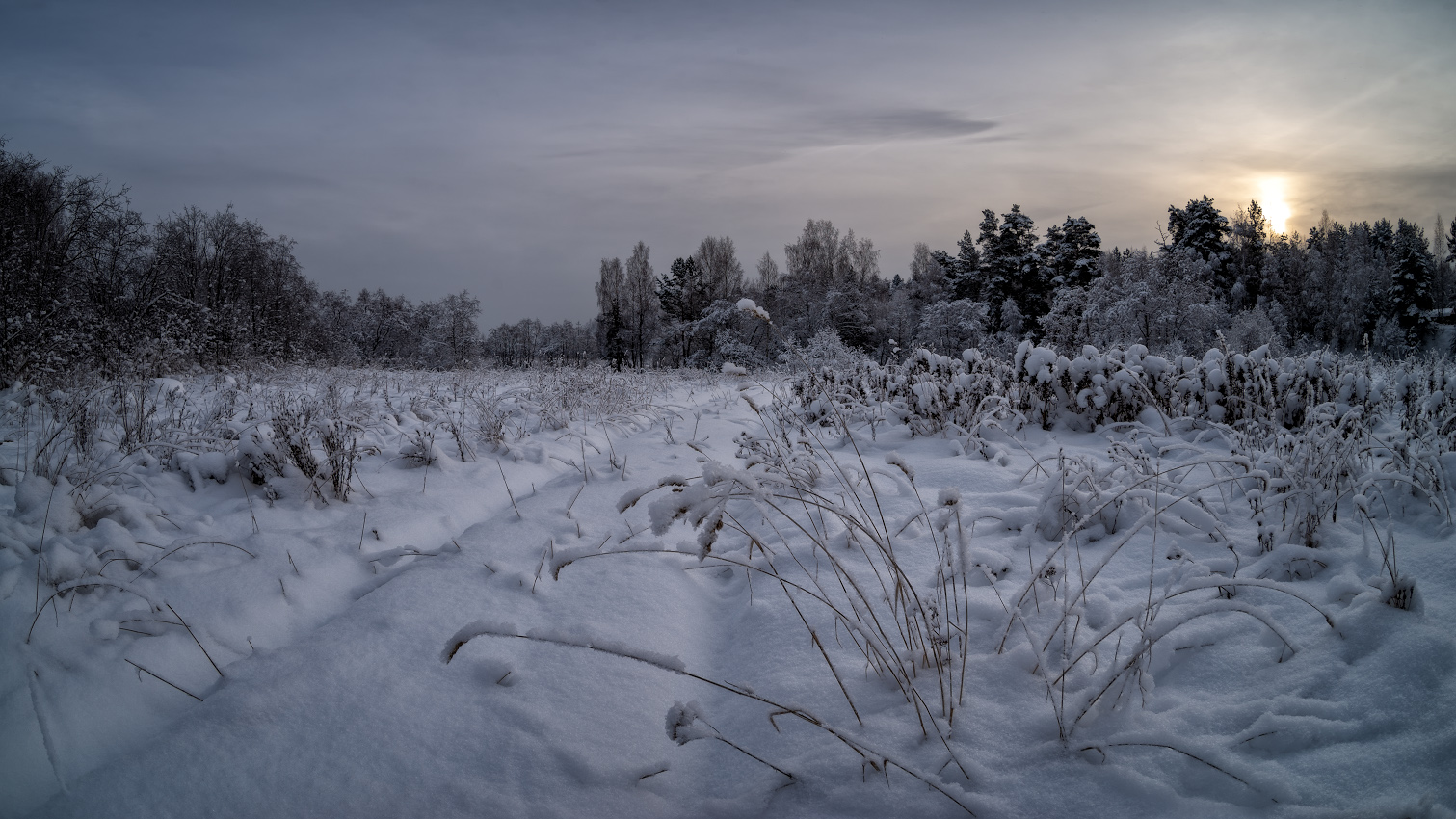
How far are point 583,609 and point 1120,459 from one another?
8.35 ft

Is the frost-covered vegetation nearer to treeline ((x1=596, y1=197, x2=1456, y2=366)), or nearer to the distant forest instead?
the distant forest

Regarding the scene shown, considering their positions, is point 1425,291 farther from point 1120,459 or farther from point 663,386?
point 1120,459

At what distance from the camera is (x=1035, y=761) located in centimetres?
116

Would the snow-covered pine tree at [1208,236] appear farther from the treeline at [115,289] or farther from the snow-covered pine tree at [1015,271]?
the treeline at [115,289]

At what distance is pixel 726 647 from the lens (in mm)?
1931

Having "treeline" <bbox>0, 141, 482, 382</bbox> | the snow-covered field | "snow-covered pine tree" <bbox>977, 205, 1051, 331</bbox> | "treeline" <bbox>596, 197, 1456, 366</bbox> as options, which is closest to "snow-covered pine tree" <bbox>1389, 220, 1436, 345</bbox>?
"treeline" <bbox>596, 197, 1456, 366</bbox>

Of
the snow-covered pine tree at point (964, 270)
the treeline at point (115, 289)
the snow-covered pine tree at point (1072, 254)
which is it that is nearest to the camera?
the treeline at point (115, 289)

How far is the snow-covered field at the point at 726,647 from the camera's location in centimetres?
111

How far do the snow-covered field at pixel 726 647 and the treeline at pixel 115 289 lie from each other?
3.41 meters

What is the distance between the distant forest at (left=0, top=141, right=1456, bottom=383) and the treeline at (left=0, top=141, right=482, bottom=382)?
50 millimetres

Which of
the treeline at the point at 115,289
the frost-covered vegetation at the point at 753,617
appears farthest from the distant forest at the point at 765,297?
the frost-covered vegetation at the point at 753,617

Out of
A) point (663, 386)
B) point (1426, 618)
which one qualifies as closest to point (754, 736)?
point (1426, 618)

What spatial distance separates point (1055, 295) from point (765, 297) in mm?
15896

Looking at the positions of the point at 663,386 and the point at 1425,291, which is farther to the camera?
the point at 1425,291
